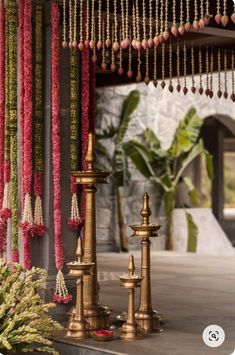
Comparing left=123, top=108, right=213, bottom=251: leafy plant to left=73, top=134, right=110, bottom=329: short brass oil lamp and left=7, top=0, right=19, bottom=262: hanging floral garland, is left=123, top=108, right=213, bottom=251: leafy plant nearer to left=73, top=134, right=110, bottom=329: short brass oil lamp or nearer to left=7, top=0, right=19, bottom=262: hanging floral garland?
left=7, top=0, right=19, bottom=262: hanging floral garland

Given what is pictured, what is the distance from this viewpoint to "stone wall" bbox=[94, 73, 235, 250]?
11.6 metres

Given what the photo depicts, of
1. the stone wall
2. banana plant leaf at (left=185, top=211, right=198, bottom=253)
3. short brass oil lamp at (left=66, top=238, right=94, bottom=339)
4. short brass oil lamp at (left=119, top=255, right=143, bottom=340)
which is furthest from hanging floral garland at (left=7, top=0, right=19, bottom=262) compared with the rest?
banana plant leaf at (left=185, top=211, right=198, bottom=253)

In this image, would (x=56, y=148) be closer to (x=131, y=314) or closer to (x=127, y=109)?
(x=131, y=314)

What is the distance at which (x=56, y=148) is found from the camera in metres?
5.33

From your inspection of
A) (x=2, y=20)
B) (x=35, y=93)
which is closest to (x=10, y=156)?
(x=35, y=93)

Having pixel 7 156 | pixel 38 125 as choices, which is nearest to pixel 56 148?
pixel 38 125

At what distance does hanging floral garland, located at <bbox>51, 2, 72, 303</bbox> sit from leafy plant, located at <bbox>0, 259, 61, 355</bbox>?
0.53 metres

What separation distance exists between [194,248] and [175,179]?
38.8 inches

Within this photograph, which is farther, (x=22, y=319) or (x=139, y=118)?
(x=139, y=118)

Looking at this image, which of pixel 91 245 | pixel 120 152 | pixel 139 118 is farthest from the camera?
pixel 139 118

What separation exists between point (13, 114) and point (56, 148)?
37 cm

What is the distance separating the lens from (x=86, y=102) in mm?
5520

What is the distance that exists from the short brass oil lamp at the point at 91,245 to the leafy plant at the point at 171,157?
6.34m

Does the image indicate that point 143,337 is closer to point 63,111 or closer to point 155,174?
point 63,111
